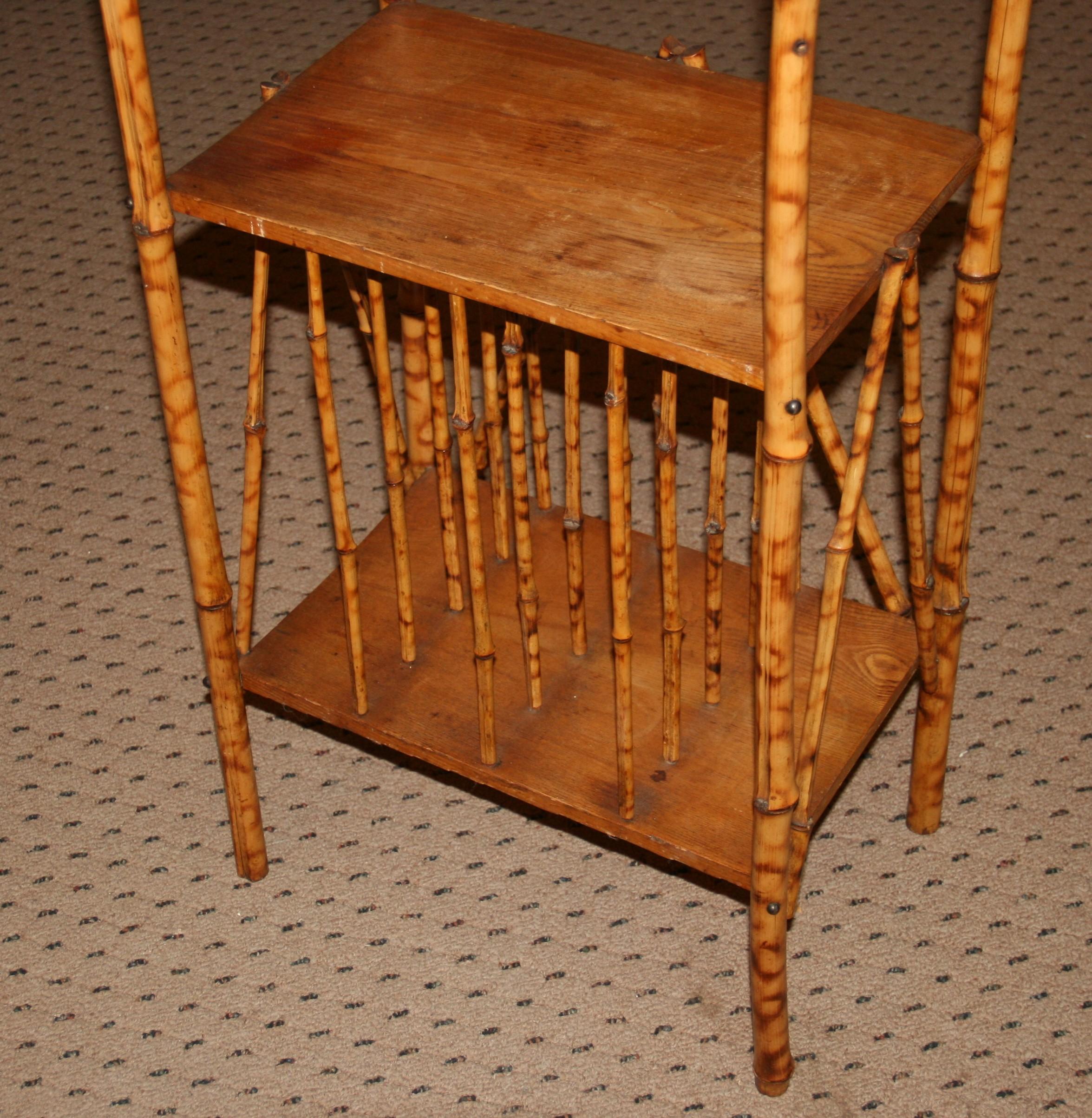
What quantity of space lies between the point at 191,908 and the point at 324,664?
0.29 metres

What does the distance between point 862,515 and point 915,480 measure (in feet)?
0.22

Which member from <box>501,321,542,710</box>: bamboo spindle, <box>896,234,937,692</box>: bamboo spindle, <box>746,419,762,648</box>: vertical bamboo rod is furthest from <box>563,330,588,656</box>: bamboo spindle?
<box>896,234,937,692</box>: bamboo spindle

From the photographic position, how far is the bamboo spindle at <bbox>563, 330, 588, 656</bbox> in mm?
1247

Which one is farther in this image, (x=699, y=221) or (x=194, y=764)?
(x=194, y=764)

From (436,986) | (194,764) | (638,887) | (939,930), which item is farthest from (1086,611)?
(194,764)

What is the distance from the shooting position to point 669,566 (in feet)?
3.92

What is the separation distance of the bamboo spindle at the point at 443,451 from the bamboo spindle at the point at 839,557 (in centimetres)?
27

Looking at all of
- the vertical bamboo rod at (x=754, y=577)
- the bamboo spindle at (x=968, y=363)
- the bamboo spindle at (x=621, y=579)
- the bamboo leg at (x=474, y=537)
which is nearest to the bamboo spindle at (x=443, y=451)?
the bamboo leg at (x=474, y=537)

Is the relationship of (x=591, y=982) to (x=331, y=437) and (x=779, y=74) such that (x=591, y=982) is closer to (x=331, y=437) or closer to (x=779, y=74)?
(x=331, y=437)

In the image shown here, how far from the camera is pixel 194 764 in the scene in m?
1.62

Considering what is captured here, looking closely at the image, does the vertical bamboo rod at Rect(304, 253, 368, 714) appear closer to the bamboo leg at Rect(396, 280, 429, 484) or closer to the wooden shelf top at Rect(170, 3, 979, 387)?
the wooden shelf top at Rect(170, 3, 979, 387)

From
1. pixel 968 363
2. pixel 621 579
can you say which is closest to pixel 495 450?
pixel 621 579

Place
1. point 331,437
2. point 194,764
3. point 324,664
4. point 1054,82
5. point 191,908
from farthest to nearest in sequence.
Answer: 1. point 1054,82
2. point 194,764
3. point 191,908
4. point 324,664
5. point 331,437

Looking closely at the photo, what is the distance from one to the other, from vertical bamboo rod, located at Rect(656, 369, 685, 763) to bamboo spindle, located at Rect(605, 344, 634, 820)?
3 centimetres
